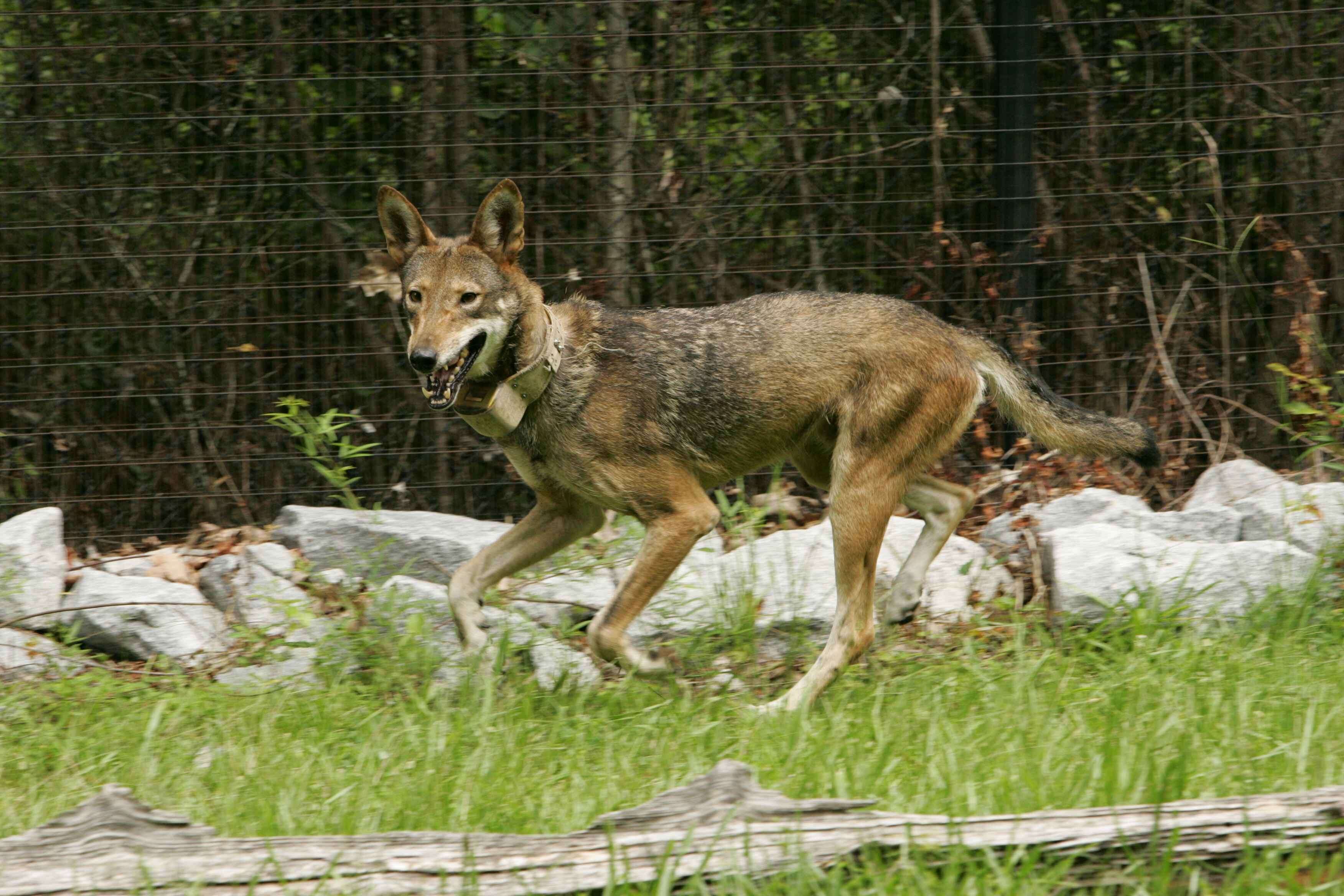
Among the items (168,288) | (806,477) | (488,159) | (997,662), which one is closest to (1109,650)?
(997,662)

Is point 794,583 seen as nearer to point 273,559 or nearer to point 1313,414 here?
point 273,559

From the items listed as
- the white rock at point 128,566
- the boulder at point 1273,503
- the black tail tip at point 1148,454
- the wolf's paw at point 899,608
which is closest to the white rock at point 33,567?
the white rock at point 128,566

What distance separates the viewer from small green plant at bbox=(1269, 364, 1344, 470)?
630cm

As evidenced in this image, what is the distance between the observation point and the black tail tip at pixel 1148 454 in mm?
5406

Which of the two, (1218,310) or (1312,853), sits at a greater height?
(1218,310)

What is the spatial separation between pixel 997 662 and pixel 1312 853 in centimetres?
204

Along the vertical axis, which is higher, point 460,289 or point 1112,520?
point 460,289

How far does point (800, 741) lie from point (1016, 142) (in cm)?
431

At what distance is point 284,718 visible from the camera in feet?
14.5

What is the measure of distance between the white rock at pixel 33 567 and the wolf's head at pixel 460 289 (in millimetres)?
2153

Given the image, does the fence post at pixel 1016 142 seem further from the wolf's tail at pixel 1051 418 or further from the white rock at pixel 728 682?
the white rock at pixel 728 682

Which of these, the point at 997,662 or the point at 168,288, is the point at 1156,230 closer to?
the point at 997,662

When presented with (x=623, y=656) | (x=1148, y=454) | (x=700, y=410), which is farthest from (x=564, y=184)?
Result: (x=1148, y=454)

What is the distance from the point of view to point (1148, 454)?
5.41 meters
